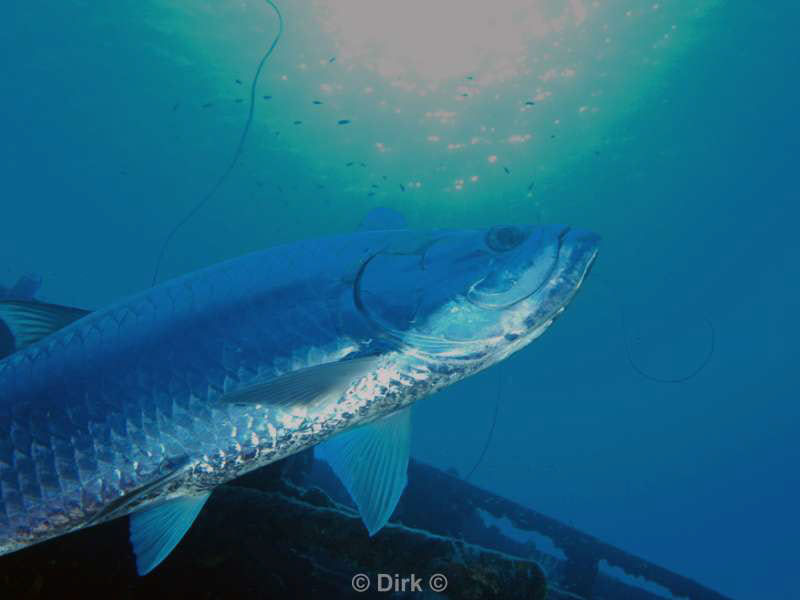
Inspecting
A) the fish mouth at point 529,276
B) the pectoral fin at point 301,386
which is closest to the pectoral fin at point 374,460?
the pectoral fin at point 301,386

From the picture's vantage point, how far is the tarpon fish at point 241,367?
1.23 meters

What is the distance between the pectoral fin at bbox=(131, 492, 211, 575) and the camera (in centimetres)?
146

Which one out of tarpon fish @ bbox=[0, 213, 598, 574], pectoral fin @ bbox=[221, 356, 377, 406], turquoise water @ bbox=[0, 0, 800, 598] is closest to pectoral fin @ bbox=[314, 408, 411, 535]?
tarpon fish @ bbox=[0, 213, 598, 574]

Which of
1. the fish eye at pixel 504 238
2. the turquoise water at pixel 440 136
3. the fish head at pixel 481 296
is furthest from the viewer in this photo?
the turquoise water at pixel 440 136

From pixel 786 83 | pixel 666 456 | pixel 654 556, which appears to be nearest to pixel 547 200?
pixel 786 83

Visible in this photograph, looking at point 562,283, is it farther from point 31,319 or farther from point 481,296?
point 31,319

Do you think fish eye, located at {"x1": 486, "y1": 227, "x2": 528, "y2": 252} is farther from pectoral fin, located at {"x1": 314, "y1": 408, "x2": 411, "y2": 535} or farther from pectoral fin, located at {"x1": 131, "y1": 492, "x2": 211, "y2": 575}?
pectoral fin, located at {"x1": 131, "y1": 492, "x2": 211, "y2": 575}

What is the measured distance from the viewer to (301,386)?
1197mm

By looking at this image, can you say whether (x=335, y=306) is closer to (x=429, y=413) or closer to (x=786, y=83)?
(x=786, y=83)

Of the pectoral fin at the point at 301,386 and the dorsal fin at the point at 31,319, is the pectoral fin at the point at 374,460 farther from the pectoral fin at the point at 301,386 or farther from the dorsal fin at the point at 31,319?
the dorsal fin at the point at 31,319

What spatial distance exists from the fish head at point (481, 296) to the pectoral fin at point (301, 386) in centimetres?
18

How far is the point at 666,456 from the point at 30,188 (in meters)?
129

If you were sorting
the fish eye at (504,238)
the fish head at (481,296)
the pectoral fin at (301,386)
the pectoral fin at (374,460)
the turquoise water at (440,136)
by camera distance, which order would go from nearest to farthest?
the pectoral fin at (301,386)
the fish head at (481,296)
the fish eye at (504,238)
the pectoral fin at (374,460)
the turquoise water at (440,136)

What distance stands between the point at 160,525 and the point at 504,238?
5.12ft
